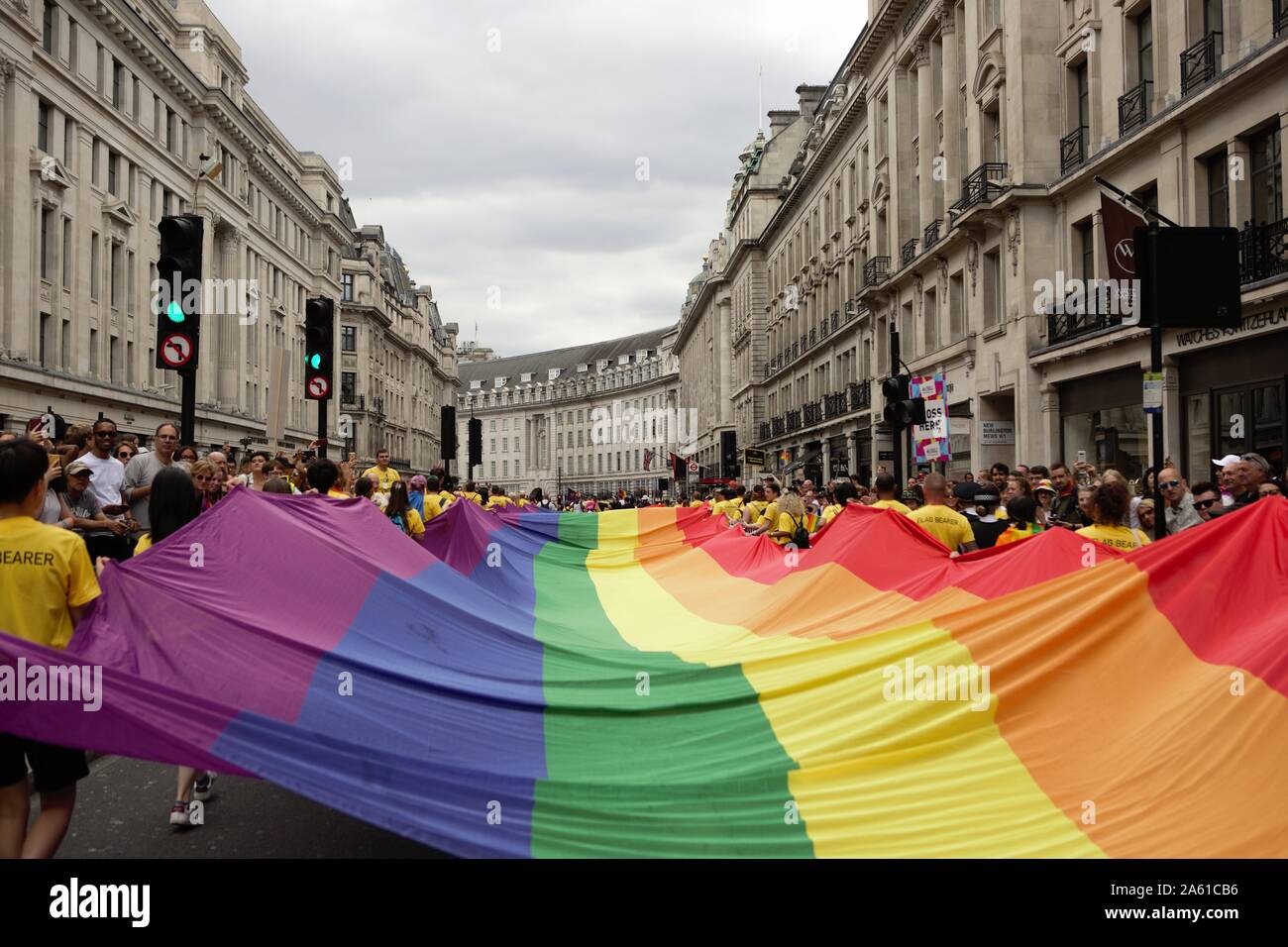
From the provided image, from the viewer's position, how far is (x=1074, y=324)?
25438 mm

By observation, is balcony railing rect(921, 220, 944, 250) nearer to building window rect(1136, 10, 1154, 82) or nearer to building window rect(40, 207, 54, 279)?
building window rect(1136, 10, 1154, 82)

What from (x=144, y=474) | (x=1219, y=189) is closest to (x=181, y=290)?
Result: (x=144, y=474)

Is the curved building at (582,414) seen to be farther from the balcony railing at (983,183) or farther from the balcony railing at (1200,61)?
the balcony railing at (1200,61)

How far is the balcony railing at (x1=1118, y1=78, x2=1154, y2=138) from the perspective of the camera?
2233 centimetres

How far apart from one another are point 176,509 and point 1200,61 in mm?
19791

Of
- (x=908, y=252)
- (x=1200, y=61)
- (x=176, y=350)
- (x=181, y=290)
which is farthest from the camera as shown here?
(x=908, y=252)

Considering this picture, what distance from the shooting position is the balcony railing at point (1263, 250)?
57.8ft

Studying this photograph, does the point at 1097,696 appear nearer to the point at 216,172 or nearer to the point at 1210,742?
the point at 1210,742

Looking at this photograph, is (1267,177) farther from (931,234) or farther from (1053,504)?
(931,234)

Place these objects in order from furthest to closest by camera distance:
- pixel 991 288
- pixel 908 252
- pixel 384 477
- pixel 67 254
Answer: pixel 67 254
pixel 908 252
pixel 991 288
pixel 384 477

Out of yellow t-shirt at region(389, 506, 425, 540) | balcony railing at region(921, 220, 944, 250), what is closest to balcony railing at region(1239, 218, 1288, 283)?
yellow t-shirt at region(389, 506, 425, 540)
